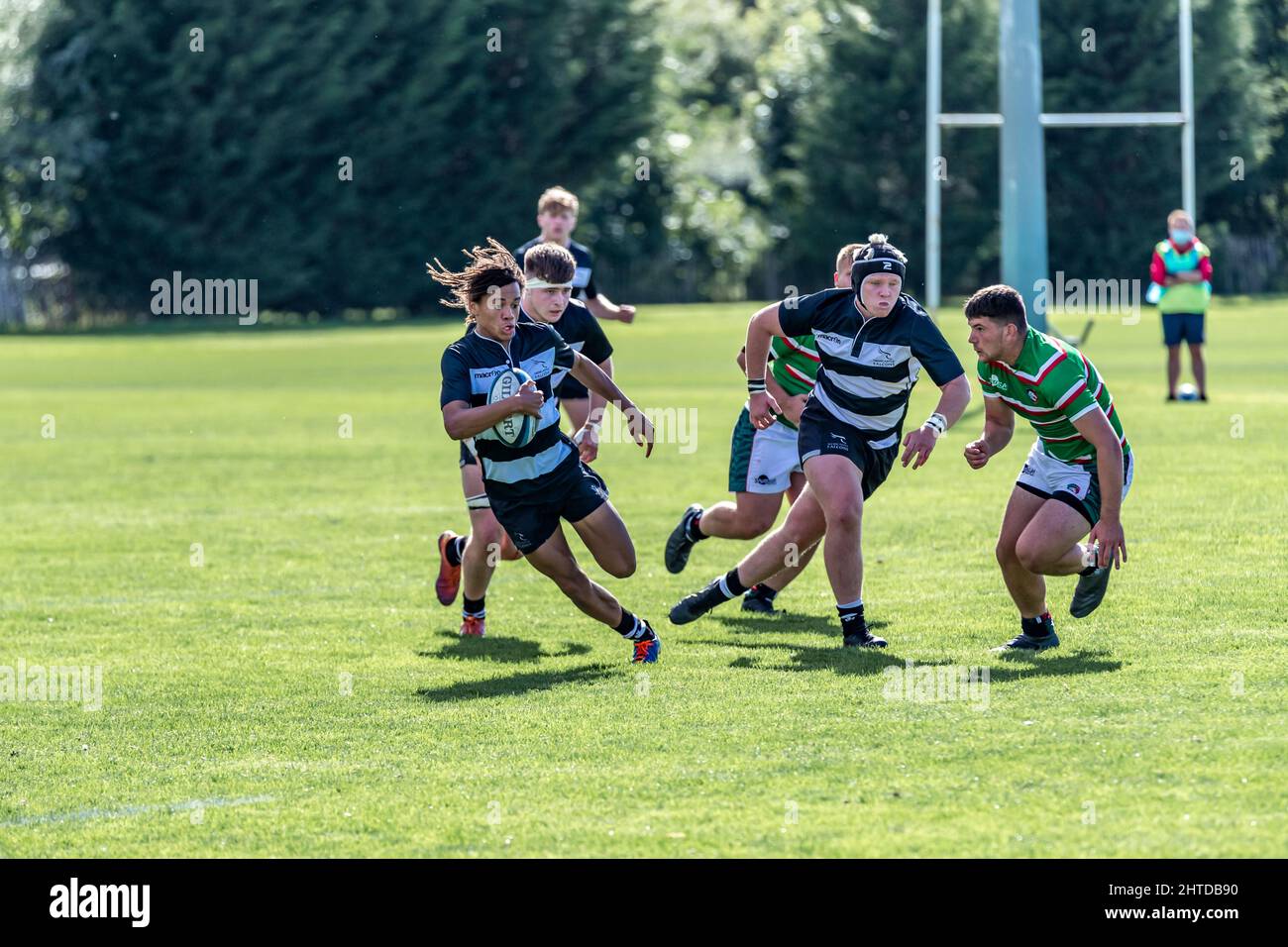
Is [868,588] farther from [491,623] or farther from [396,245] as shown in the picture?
[396,245]

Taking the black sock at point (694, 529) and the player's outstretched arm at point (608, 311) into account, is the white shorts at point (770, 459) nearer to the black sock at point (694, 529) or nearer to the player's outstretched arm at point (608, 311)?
the black sock at point (694, 529)

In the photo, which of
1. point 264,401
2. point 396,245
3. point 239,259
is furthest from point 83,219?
point 264,401

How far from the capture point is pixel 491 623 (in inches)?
405

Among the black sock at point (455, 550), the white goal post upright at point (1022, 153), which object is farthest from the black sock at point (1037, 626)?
the white goal post upright at point (1022, 153)

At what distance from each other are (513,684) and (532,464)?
988mm

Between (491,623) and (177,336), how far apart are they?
36.1 metres

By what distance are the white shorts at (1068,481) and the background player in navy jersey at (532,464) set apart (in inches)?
68.7

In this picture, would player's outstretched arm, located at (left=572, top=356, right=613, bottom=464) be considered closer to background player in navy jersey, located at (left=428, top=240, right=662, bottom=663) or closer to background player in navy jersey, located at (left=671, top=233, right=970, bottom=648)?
background player in navy jersey, located at (left=428, top=240, right=662, bottom=663)

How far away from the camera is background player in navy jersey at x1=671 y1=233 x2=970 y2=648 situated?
346 inches

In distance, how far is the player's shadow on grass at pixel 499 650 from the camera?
928 cm

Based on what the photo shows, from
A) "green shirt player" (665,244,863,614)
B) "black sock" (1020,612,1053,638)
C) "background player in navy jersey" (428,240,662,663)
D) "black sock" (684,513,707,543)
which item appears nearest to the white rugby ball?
"background player in navy jersey" (428,240,662,663)

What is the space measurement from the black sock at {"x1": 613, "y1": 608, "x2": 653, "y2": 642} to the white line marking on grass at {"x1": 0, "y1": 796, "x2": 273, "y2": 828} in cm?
256

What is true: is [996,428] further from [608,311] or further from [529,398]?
[608,311]
